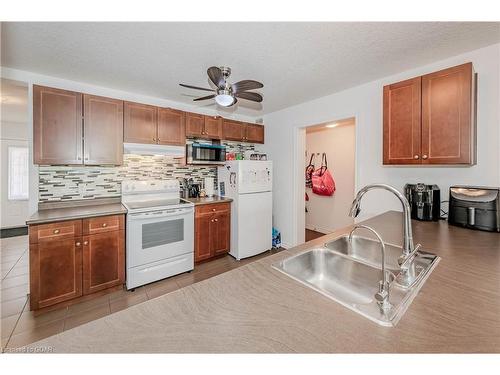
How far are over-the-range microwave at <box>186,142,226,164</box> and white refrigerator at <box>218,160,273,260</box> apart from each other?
18 cm

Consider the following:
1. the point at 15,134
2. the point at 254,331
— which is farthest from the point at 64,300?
the point at 15,134

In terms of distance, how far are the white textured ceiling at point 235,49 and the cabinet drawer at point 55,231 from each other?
5.14ft

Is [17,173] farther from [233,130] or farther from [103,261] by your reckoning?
[233,130]

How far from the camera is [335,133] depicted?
4.32m

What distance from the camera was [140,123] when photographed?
2699 mm

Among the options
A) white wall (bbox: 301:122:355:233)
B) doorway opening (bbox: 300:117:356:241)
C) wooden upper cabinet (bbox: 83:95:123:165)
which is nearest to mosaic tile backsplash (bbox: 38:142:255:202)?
wooden upper cabinet (bbox: 83:95:123:165)

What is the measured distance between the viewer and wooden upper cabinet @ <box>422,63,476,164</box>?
159cm

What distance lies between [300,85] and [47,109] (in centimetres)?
282

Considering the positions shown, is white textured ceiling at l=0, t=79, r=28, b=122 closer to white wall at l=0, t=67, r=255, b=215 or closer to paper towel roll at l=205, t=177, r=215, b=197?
white wall at l=0, t=67, r=255, b=215

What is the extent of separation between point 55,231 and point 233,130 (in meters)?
2.60

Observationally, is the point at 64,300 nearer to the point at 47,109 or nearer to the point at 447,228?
the point at 47,109

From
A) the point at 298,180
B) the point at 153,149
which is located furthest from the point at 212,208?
the point at 298,180

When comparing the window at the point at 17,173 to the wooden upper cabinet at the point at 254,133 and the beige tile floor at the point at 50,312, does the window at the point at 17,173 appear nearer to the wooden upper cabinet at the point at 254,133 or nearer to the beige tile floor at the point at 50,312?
the beige tile floor at the point at 50,312

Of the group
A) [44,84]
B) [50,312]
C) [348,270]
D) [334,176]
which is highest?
[44,84]
